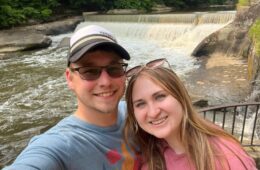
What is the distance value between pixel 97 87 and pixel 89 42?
0.22 m

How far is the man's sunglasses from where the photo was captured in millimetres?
1661

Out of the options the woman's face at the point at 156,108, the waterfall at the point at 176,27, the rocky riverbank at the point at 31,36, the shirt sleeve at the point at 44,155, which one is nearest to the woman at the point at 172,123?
the woman's face at the point at 156,108

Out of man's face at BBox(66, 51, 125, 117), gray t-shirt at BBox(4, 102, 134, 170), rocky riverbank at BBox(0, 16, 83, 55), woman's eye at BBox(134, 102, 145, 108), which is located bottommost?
rocky riverbank at BBox(0, 16, 83, 55)

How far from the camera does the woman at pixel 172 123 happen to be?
66.7 inches

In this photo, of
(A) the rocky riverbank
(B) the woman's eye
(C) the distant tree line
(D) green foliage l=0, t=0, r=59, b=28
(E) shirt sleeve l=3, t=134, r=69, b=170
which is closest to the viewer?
(E) shirt sleeve l=3, t=134, r=69, b=170

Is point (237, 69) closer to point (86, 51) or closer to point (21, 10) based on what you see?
point (86, 51)

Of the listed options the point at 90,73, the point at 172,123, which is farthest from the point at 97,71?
the point at 172,123

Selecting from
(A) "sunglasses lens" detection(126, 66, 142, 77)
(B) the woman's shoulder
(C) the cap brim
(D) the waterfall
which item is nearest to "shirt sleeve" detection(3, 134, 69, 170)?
(C) the cap brim

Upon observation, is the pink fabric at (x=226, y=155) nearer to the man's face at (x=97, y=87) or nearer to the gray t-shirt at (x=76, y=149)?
the gray t-shirt at (x=76, y=149)

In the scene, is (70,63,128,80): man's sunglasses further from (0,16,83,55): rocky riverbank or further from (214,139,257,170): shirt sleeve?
(0,16,83,55): rocky riverbank

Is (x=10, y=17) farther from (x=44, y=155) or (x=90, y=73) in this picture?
(x=44, y=155)

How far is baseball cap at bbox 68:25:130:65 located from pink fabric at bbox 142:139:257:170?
0.54 metres

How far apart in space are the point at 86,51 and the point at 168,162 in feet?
2.25

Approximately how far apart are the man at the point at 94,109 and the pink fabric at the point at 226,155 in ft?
0.63
